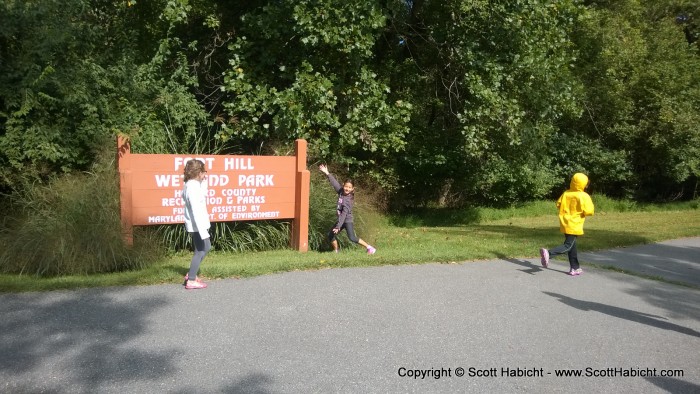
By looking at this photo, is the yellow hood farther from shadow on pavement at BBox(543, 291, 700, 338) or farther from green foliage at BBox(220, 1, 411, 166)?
green foliage at BBox(220, 1, 411, 166)

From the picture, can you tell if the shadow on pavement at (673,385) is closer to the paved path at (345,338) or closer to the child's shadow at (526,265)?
the paved path at (345,338)

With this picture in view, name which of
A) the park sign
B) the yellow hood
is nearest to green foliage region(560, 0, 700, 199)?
the yellow hood

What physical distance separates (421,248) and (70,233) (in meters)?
5.58

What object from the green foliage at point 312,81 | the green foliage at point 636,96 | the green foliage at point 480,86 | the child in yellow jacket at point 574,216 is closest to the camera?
the child in yellow jacket at point 574,216

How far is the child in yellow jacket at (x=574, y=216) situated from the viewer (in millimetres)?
8781

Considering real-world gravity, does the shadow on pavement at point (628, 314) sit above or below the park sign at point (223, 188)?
below

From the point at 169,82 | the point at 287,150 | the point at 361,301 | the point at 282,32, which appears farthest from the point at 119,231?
the point at 282,32

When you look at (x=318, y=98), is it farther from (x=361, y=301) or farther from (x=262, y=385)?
(x=262, y=385)

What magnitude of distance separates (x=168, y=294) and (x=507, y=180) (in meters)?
16.4

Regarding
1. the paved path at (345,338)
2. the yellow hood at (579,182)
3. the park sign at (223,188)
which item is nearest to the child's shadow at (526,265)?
the paved path at (345,338)

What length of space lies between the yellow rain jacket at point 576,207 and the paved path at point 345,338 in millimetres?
1434

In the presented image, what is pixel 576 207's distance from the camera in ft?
29.4

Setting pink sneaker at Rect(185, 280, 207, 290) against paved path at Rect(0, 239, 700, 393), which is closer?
paved path at Rect(0, 239, 700, 393)

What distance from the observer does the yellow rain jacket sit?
29.0ft
